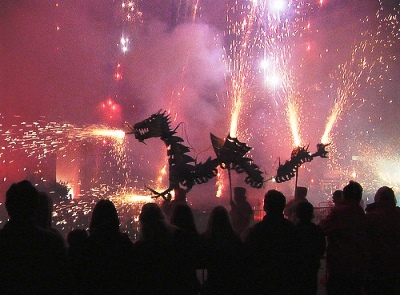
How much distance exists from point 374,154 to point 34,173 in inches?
933

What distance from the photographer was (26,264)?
234cm

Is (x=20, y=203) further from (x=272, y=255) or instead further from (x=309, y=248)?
(x=309, y=248)

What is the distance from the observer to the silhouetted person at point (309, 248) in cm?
329

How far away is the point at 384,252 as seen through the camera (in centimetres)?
381

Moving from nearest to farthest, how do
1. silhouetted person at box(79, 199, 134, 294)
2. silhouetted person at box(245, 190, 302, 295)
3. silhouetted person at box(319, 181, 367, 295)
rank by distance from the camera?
silhouetted person at box(79, 199, 134, 294) → silhouetted person at box(245, 190, 302, 295) → silhouetted person at box(319, 181, 367, 295)

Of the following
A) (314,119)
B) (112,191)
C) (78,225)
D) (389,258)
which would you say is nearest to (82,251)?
(389,258)

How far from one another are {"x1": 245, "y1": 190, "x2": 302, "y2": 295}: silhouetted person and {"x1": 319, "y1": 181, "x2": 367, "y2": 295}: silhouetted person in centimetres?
71

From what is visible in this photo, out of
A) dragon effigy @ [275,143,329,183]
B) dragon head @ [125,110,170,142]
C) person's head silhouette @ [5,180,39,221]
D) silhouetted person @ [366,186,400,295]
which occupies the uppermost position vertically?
dragon head @ [125,110,170,142]

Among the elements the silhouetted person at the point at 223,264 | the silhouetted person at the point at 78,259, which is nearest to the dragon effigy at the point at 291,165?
the silhouetted person at the point at 223,264

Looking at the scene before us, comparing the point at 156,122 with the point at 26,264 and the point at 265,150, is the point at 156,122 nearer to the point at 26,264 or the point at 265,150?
the point at 26,264

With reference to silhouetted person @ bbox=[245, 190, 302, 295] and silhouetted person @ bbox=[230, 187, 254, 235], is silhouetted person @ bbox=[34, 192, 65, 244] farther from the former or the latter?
silhouetted person @ bbox=[230, 187, 254, 235]

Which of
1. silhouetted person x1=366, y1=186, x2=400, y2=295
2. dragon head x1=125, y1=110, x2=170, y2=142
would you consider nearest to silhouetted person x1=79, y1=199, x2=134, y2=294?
silhouetted person x1=366, y1=186, x2=400, y2=295

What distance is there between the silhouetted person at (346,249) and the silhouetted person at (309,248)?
26 centimetres

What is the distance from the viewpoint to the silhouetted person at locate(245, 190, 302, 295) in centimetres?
316
